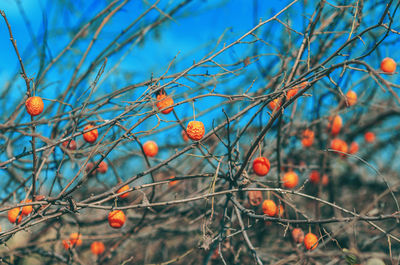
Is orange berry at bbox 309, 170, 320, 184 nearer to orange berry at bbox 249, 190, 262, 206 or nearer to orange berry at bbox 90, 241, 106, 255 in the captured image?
orange berry at bbox 249, 190, 262, 206

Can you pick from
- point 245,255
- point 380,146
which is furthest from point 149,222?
point 380,146

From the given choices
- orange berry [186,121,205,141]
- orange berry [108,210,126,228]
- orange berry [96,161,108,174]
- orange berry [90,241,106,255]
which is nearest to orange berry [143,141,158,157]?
orange berry [96,161,108,174]

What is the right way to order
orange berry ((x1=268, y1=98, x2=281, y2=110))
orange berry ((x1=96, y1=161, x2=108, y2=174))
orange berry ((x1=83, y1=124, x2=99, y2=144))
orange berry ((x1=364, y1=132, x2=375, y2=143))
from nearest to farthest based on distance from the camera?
orange berry ((x1=268, y1=98, x2=281, y2=110)), orange berry ((x1=83, y1=124, x2=99, y2=144)), orange berry ((x1=96, y1=161, x2=108, y2=174)), orange berry ((x1=364, y1=132, x2=375, y2=143))

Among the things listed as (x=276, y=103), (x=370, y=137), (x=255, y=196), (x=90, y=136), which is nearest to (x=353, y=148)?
(x=370, y=137)

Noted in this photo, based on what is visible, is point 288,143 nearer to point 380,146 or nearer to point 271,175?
point 271,175

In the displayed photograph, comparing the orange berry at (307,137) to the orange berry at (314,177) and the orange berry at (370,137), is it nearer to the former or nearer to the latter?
the orange berry at (314,177)

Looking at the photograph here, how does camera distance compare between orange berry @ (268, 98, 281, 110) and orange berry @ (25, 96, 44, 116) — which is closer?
orange berry @ (25, 96, 44, 116)

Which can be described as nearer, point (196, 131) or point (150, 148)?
point (196, 131)

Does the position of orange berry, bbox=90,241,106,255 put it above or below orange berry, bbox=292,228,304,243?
above

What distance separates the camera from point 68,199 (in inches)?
68.3

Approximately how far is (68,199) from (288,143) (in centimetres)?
200

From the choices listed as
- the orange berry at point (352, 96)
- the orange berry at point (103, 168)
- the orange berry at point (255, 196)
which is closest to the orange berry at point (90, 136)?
the orange berry at point (103, 168)

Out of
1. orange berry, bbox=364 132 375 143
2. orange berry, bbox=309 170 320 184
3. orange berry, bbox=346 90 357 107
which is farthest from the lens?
orange berry, bbox=364 132 375 143

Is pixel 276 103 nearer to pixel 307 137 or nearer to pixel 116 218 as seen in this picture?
pixel 116 218
